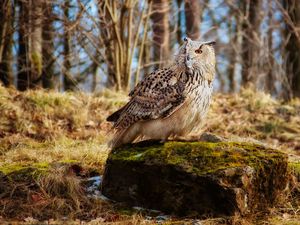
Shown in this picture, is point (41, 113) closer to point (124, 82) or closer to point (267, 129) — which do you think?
point (124, 82)

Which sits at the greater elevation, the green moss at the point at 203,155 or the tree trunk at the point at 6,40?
the tree trunk at the point at 6,40

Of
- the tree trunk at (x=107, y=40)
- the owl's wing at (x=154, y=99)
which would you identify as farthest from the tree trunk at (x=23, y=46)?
the owl's wing at (x=154, y=99)

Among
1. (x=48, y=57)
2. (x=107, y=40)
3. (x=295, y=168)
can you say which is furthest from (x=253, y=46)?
(x=295, y=168)

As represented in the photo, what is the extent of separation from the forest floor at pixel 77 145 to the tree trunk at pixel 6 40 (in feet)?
5.78

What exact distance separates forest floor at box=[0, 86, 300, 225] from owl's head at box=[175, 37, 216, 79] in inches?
54.5

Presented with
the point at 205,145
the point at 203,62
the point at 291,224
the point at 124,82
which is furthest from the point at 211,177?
the point at 124,82

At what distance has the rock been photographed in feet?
14.1

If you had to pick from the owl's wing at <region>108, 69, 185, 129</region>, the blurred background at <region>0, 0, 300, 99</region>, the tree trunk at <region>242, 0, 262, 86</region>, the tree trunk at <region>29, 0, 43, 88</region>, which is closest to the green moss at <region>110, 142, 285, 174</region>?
the owl's wing at <region>108, 69, 185, 129</region>

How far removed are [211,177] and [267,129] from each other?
4638 millimetres

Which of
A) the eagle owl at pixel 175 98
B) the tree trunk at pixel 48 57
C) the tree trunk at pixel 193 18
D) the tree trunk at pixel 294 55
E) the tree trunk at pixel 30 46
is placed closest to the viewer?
the eagle owl at pixel 175 98

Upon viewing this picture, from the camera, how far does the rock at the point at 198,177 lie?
429 cm

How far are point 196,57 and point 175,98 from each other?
46cm

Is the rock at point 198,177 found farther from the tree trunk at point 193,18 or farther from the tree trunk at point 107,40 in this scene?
the tree trunk at point 193,18

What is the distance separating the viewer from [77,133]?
7805 millimetres
